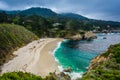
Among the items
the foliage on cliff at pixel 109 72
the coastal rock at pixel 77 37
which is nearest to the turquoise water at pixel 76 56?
the foliage on cliff at pixel 109 72

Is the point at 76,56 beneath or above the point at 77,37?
beneath

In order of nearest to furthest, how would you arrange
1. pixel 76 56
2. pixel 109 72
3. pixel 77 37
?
pixel 109 72
pixel 76 56
pixel 77 37

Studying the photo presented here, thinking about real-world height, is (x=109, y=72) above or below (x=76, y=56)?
above

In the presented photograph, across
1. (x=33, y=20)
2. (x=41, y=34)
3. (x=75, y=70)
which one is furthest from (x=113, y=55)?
(x=33, y=20)

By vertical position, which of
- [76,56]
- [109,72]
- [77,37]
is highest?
[109,72]

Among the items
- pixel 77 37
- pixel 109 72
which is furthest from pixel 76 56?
pixel 77 37

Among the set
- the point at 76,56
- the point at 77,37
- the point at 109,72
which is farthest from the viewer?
the point at 77,37

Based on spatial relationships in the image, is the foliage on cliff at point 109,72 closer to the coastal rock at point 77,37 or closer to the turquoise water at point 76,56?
the turquoise water at point 76,56

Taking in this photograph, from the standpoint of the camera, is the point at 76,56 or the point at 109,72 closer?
the point at 109,72

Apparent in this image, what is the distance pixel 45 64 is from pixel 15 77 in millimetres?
39815

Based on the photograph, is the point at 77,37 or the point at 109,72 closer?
the point at 109,72

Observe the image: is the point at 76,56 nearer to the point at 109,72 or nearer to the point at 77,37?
the point at 109,72

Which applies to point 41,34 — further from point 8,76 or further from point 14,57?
point 8,76

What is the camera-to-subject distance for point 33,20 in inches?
6339
